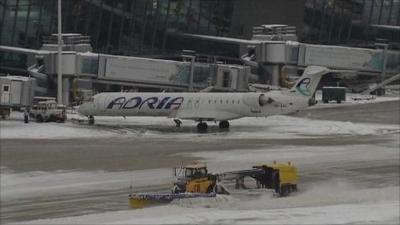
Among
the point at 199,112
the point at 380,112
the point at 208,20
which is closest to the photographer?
the point at 199,112

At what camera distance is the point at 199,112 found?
55.7 meters

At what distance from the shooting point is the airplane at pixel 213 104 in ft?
176

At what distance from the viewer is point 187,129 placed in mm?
55938

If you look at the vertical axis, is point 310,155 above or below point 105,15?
below

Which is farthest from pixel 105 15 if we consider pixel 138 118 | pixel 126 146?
pixel 126 146

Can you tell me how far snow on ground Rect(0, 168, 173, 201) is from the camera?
95.5 feet

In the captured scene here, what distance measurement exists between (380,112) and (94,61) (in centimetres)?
2357

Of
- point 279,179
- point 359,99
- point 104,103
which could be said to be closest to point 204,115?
point 104,103

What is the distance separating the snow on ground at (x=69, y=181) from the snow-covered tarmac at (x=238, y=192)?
35 mm

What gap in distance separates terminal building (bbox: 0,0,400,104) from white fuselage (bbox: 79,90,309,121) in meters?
6.27

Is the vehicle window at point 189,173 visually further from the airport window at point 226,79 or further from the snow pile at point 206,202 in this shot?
the airport window at point 226,79

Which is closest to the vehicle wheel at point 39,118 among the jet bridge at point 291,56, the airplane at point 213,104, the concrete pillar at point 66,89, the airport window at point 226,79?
the airplane at point 213,104

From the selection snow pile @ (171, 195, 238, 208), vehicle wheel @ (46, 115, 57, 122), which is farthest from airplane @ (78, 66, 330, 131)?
snow pile @ (171, 195, 238, 208)

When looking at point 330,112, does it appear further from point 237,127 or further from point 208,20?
point 208,20
